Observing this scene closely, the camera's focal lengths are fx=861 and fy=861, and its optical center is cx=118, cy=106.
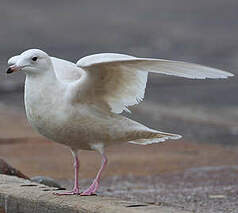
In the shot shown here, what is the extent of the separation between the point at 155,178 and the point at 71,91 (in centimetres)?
390

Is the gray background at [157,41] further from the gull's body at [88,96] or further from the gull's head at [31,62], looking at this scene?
the gull's head at [31,62]

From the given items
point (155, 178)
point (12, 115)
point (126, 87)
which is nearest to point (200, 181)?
point (155, 178)

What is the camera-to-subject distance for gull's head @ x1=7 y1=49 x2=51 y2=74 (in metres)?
6.71

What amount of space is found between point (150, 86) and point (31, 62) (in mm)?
14243

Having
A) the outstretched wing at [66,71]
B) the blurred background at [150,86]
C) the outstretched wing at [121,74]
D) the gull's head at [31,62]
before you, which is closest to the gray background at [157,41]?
the blurred background at [150,86]

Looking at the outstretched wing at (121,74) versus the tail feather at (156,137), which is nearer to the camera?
the outstretched wing at (121,74)

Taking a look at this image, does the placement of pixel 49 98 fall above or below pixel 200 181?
above

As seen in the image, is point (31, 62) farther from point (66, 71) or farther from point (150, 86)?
point (150, 86)

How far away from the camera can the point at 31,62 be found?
22.2 ft

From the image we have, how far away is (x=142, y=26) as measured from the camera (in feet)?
98.6

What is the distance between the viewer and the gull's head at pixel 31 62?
6.71 metres

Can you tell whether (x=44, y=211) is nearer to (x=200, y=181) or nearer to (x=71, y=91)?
(x=71, y=91)

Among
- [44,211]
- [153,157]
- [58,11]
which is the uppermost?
[44,211]

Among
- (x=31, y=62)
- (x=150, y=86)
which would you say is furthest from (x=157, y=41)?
(x=31, y=62)
